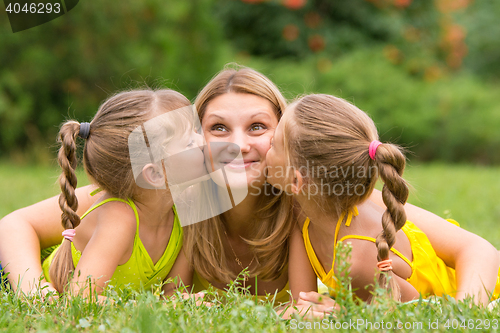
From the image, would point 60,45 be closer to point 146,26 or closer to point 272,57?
point 146,26

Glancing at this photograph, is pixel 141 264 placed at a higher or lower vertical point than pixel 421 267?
higher

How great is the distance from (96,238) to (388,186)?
5.27ft

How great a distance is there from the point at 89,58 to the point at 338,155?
8.53 meters

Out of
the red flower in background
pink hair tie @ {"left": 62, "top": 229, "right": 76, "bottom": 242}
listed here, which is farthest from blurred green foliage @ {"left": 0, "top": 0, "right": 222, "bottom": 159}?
pink hair tie @ {"left": 62, "top": 229, "right": 76, "bottom": 242}

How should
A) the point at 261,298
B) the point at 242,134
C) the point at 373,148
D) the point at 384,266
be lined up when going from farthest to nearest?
1. the point at 261,298
2. the point at 242,134
3. the point at 373,148
4. the point at 384,266

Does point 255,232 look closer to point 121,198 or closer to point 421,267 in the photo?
point 121,198

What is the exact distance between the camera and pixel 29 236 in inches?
125

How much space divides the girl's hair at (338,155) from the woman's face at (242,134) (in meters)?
0.35

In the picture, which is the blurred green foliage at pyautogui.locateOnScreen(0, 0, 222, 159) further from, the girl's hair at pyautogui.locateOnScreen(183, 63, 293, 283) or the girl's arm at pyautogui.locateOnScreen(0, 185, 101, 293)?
the girl's hair at pyautogui.locateOnScreen(183, 63, 293, 283)

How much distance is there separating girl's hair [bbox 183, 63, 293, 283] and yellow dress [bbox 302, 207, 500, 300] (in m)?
0.24

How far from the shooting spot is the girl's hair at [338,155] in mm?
2270

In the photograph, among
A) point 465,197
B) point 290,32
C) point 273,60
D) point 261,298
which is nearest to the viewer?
point 261,298

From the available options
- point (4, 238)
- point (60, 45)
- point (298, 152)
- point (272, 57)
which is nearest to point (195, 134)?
point (298, 152)

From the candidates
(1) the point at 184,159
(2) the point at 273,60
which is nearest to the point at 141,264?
(1) the point at 184,159
